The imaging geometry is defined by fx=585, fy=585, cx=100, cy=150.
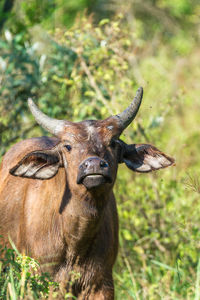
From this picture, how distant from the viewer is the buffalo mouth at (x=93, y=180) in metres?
4.67

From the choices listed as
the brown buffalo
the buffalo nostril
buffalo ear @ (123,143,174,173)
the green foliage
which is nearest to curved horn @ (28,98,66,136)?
the brown buffalo

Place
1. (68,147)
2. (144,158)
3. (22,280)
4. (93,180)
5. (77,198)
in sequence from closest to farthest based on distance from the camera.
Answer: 1. (22,280)
2. (93,180)
3. (77,198)
4. (68,147)
5. (144,158)

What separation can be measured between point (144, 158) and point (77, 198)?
888 mm

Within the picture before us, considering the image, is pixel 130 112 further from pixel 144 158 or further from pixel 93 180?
pixel 93 180

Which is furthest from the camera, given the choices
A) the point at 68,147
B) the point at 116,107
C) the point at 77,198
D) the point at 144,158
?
the point at 116,107

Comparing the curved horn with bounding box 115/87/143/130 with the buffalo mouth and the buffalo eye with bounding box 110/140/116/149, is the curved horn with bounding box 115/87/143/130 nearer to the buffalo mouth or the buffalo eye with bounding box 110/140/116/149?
the buffalo eye with bounding box 110/140/116/149

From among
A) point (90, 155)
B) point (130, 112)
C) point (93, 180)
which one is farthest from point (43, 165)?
point (130, 112)

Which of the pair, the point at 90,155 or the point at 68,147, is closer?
the point at 90,155

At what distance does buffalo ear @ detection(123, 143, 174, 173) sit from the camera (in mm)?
5484

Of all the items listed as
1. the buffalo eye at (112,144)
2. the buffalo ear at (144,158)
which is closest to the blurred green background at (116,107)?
the buffalo ear at (144,158)

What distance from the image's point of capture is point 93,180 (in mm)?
4688

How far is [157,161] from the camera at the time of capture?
5.52m

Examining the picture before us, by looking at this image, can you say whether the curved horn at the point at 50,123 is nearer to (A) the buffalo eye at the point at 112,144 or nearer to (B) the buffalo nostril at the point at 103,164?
(A) the buffalo eye at the point at 112,144

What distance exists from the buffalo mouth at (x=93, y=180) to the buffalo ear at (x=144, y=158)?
0.81 meters
